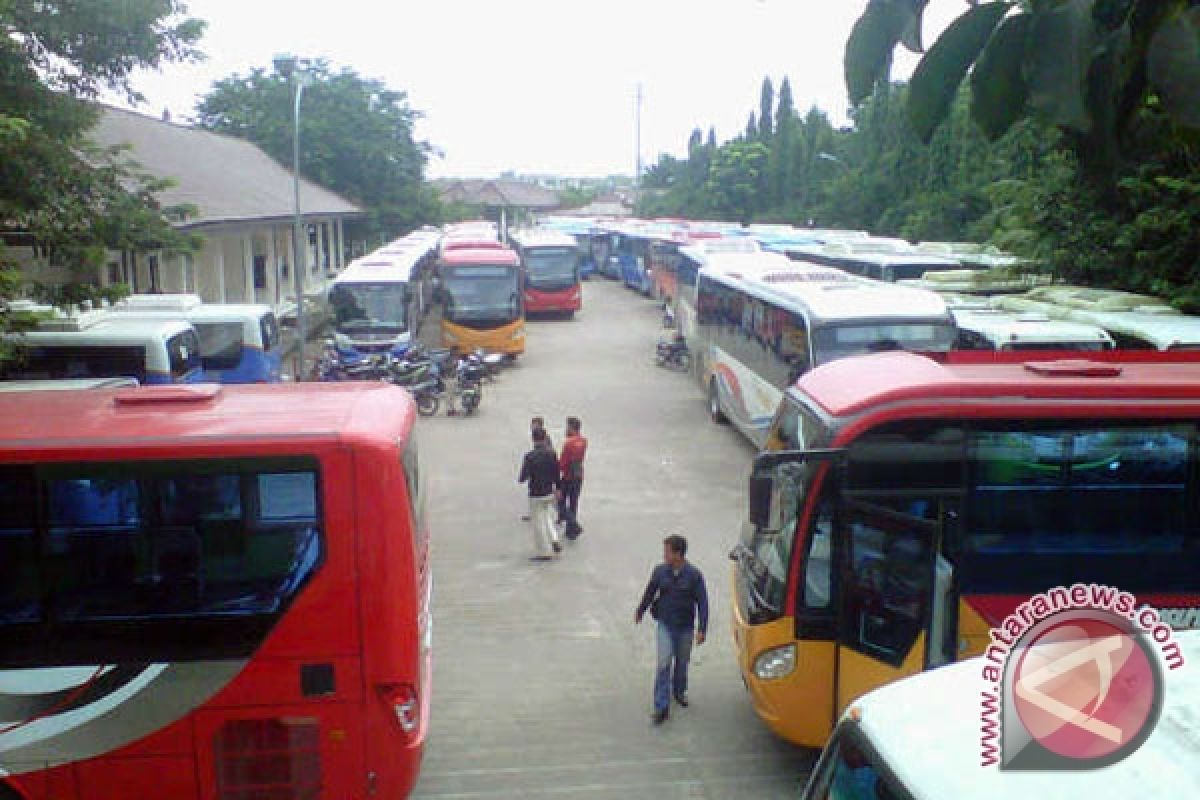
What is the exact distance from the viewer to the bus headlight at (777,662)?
6.58 m

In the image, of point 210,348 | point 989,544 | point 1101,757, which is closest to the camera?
point 1101,757

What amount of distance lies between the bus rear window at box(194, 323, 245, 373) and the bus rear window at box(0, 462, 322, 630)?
12928 millimetres

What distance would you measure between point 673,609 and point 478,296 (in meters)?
17.5

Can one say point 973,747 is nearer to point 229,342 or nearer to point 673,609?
point 673,609

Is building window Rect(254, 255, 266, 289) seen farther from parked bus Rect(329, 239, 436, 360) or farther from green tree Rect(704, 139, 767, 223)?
green tree Rect(704, 139, 767, 223)

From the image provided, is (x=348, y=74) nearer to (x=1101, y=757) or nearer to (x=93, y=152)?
(x=93, y=152)

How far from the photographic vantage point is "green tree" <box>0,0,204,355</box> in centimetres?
1006

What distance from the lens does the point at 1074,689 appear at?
109 inches

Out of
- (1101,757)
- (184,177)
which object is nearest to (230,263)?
(184,177)

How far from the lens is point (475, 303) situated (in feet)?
78.9

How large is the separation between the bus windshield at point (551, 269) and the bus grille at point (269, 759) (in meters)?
26.6

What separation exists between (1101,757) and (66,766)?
4860 millimetres

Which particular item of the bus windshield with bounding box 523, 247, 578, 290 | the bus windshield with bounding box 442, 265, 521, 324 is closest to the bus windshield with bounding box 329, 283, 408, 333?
the bus windshield with bounding box 442, 265, 521, 324

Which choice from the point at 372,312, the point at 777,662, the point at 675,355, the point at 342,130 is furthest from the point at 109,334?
the point at 342,130
